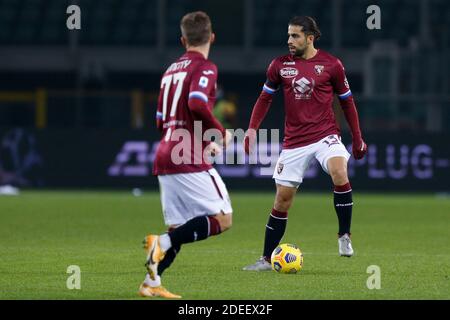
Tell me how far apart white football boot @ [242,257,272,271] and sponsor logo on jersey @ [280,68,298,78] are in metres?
1.61

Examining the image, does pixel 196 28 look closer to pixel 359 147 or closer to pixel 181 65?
pixel 181 65

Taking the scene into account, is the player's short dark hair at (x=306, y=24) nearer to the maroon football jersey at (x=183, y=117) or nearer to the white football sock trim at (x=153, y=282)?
the maroon football jersey at (x=183, y=117)

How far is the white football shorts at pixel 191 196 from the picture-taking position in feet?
26.2

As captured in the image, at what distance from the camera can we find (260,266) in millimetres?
10141

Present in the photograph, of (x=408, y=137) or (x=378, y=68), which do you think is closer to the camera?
(x=408, y=137)

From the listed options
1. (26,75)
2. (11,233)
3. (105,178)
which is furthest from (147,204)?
(26,75)

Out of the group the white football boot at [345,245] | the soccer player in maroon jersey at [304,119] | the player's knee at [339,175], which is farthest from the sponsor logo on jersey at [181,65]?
the white football boot at [345,245]

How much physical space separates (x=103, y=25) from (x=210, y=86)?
81.6 ft

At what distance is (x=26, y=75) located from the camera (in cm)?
3177

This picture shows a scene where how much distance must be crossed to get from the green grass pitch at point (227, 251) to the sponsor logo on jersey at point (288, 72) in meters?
1.68

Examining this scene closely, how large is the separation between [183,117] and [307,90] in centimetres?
258

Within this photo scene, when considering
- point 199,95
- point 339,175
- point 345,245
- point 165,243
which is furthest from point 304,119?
point 165,243

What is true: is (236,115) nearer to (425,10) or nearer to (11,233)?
(425,10)
